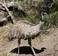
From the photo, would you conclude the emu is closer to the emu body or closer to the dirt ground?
the emu body

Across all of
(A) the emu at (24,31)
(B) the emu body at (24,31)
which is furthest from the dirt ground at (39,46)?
(B) the emu body at (24,31)

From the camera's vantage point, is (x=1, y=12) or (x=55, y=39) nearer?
(x=55, y=39)

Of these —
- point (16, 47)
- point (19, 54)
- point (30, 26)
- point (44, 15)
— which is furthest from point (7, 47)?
Result: point (44, 15)

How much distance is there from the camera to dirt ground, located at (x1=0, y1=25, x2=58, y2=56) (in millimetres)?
7314

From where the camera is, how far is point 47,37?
27.6ft

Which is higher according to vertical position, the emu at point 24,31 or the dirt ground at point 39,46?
the emu at point 24,31

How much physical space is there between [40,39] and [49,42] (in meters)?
0.45

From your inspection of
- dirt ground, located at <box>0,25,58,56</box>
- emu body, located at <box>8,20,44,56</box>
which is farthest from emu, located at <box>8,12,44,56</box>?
dirt ground, located at <box>0,25,58,56</box>

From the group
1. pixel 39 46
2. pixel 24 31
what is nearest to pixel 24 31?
pixel 24 31

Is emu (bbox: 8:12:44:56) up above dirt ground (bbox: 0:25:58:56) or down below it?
above

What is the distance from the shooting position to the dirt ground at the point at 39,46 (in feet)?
24.0

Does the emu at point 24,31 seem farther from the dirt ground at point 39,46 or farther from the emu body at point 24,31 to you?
the dirt ground at point 39,46

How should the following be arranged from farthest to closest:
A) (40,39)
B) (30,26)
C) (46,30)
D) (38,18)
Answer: (38,18), (46,30), (40,39), (30,26)

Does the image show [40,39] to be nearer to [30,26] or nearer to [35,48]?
[35,48]
